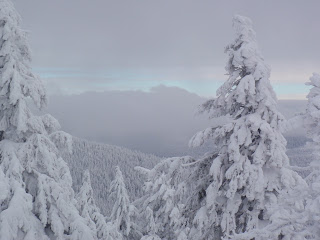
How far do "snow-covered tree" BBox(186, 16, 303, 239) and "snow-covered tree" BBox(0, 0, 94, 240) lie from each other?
171 inches

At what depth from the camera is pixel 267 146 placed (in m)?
9.31

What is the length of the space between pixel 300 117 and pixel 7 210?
7.87m

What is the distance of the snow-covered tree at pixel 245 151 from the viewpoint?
906 centimetres

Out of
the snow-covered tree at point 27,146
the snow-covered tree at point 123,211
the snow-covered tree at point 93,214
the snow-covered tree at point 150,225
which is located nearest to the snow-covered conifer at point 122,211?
the snow-covered tree at point 123,211

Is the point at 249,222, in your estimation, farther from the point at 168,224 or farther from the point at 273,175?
the point at 168,224

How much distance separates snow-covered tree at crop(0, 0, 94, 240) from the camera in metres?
9.95

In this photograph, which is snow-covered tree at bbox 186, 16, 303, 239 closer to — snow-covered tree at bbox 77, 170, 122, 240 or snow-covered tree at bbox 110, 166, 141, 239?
snow-covered tree at bbox 77, 170, 122, 240

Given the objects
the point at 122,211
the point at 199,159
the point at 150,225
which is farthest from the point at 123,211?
the point at 199,159

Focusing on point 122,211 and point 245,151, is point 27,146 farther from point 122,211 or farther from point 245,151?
point 122,211

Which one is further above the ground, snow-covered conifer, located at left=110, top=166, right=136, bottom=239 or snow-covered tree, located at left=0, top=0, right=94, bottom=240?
snow-covered tree, located at left=0, top=0, right=94, bottom=240

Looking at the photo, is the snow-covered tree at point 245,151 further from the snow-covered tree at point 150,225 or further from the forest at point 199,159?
the snow-covered tree at point 150,225

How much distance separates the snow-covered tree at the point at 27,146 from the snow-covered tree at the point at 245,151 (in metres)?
4.33

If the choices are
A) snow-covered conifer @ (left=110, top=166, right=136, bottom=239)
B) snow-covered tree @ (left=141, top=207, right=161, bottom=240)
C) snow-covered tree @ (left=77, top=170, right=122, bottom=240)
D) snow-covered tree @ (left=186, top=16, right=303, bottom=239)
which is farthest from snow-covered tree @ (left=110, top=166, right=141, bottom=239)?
snow-covered tree @ (left=186, top=16, right=303, bottom=239)

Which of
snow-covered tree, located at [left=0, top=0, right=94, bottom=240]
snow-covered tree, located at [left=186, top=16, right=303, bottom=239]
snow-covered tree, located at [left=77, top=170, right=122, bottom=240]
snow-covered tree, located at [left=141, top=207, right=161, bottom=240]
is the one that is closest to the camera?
snow-covered tree, located at [left=186, top=16, right=303, bottom=239]
